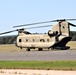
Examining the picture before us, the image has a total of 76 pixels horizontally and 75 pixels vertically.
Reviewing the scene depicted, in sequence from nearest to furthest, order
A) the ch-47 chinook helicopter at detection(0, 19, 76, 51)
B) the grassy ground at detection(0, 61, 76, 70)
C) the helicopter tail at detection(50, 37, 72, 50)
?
1. the grassy ground at detection(0, 61, 76, 70)
2. the helicopter tail at detection(50, 37, 72, 50)
3. the ch-47 chinook helicopter at detection(0, 19, 76, 51)

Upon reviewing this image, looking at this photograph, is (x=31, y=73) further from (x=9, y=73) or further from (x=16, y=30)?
(x=16, y=30)

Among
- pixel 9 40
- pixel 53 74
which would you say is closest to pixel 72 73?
pixel 53 74

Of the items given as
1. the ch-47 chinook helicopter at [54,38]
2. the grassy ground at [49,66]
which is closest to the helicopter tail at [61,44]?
the ch-47 chinook helicopter at [54,38]

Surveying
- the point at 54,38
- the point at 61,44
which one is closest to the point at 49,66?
the point at 54,38

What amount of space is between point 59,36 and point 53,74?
29.5 m

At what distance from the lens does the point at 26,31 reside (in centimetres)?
5231

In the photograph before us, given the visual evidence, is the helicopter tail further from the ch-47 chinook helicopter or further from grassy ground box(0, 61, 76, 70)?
grassy ground box(0, 61, 76, 70)

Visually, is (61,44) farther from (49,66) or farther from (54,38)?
(49,66)

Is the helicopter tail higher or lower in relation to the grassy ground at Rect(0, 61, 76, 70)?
lower

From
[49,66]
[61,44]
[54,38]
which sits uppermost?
[49,66]

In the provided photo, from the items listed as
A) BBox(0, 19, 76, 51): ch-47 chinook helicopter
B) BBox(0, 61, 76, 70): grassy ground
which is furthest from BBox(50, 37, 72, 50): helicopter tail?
BBox(0, 61, 76, 70): grassy ground

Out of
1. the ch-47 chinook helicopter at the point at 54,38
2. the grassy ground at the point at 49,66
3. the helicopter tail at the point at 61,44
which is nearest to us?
the grassy ground at the point at 49,66

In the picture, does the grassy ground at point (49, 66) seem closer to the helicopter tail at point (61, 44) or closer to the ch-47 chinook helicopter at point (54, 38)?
the helicopter tail at point (61, 44)

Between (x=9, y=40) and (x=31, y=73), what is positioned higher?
(x=31, y=73)
